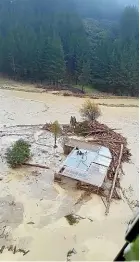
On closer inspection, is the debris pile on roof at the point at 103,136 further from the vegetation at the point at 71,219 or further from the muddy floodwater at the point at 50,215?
the vegetation at the point at 71,219

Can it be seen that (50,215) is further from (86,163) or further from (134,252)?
(134,252)

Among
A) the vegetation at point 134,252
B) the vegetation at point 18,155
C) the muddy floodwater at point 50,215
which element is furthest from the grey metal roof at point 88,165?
the vegetation at point 134,252

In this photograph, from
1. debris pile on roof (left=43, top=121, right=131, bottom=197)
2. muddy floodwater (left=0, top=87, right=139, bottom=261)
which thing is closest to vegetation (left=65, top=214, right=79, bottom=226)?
muddy floodwater (left=0, top=87, right=139, bottom=261)

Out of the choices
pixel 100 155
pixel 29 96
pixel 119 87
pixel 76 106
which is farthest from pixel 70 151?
pixel 119 87

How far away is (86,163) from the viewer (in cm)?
1664

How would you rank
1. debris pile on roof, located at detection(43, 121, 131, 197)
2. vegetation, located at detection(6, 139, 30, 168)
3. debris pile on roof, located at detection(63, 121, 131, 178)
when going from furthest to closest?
debris pile on roof, located at detection(63, 121, 131, 178) < debris pile on roof, located at detection(43, 121, 131, 197) < vegetation, located at detection(6, 139, 30, 168)

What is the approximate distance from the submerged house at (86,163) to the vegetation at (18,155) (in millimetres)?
2021

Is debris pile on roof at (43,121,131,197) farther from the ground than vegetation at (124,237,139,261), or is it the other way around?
vegetation at (124,237,139,261)

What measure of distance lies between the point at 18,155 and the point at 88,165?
3.30 meters

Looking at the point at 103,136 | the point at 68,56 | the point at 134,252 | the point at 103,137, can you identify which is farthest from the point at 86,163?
the point at 68,56

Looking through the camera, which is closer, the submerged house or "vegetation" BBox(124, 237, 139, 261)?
"vegetation" BBox(124, 237, 139, 261)

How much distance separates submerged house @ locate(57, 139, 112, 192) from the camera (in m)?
15.5

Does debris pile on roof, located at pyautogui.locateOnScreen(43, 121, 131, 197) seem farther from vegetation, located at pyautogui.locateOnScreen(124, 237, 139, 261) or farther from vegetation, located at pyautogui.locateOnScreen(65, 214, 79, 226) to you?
vegetation, located at pyautogui.locateOnScreen(124, 237, 139, 261)

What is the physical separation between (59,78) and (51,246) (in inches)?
1047
